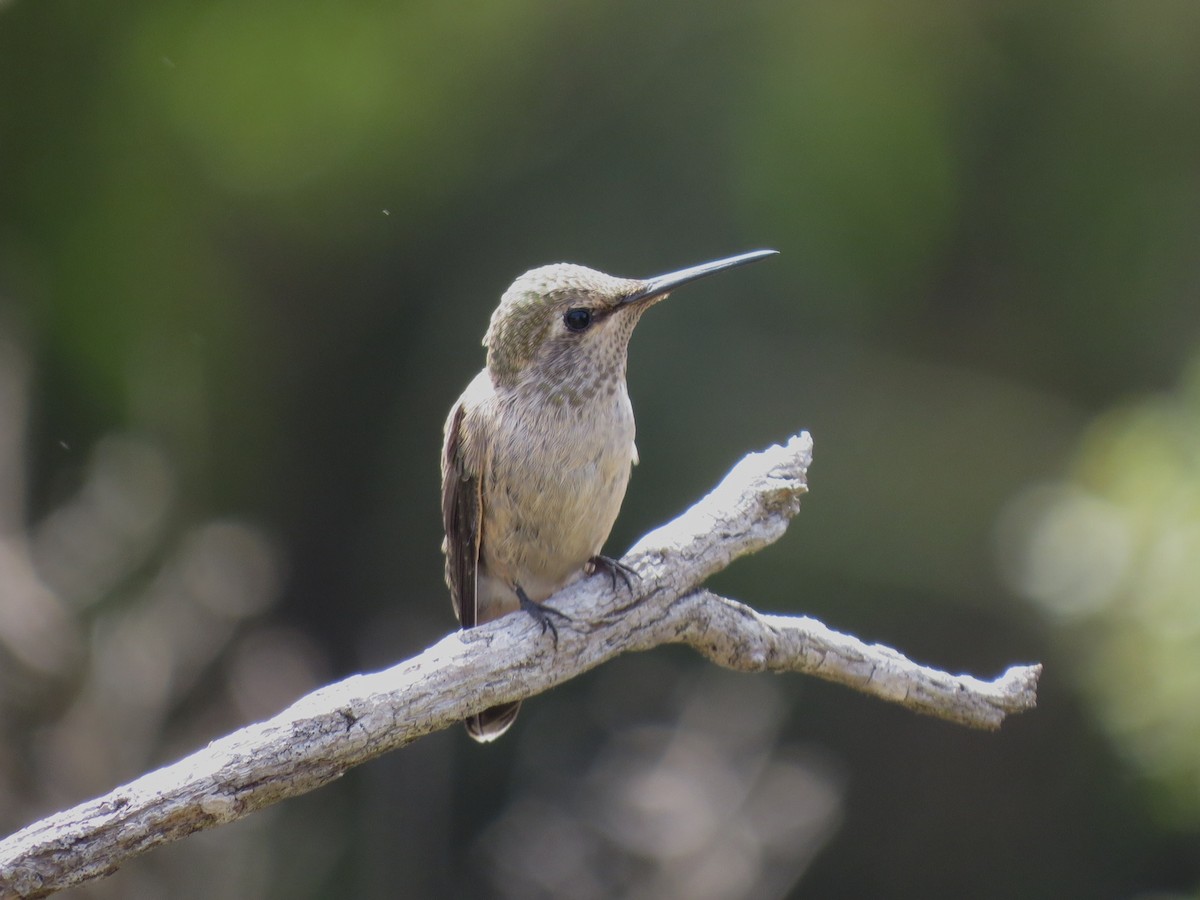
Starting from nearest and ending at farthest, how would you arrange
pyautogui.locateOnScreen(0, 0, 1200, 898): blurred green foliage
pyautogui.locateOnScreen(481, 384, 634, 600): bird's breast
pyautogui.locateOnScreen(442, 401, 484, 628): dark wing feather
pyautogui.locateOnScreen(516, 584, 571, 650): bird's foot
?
pyautogui.locateOnScreen(516, 584, 571, 650): bird's foot → pyautogui.locateOnScreen(481, 384, 634, 600): bird's breast → pyautogui.locateOnScreen(442, 401, 484, 628): dark wing feather → pyautogui.locateOnScreen(0, 0, 1200, 898): blurred green foliage

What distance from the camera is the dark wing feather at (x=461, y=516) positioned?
316 cm

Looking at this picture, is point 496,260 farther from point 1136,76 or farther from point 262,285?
point 1136,76

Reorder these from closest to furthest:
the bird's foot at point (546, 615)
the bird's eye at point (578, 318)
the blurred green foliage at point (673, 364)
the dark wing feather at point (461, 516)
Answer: the bird's foot at point (546, 615), the bird's eye at point (578, 318), the dark wing feather at point (461, 516), the blurred green foliage at point (673, 364)

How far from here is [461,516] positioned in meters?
3.22

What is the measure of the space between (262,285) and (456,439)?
2.80m

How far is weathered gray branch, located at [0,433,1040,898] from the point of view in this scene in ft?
6.03

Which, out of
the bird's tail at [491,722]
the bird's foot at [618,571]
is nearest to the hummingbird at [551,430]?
the bird's foot at [618,571]

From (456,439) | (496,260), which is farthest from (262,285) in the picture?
(456,439)

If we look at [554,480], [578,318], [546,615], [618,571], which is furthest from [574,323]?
[546,615]

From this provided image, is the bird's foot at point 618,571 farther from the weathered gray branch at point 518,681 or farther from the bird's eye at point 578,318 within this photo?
the bird's eye at point 578,318

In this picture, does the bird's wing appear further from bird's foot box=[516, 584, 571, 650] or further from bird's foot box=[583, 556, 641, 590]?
bird's foot box=[516, 584, 571, 650]

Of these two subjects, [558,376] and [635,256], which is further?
[635,256]

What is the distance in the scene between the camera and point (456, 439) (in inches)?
129

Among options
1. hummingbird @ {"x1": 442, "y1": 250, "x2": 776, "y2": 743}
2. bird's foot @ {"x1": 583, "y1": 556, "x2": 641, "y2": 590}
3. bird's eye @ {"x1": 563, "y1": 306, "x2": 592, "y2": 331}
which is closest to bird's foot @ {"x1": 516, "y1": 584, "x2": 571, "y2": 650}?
bird's foot @ {"x1": 583, "y1": 556, "x2": 641, "y2": 590}
